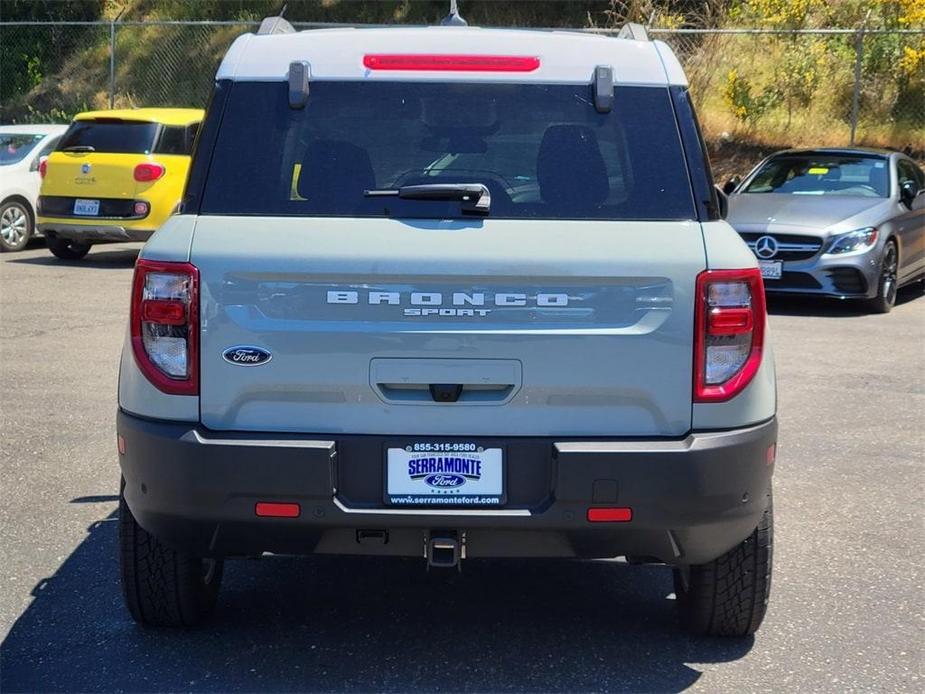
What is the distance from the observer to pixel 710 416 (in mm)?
3850

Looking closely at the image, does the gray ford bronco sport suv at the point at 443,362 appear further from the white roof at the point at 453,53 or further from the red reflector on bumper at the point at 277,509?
the white roof at the point at 453,53

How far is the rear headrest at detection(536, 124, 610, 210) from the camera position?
3959 mm

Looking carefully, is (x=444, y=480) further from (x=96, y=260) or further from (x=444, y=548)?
(x=96, y=260)

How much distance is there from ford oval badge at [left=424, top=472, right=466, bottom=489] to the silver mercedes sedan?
875 centimetres

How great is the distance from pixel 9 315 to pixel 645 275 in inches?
352

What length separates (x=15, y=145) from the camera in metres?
16.8

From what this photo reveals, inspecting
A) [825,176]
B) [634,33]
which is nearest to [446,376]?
[634,33]

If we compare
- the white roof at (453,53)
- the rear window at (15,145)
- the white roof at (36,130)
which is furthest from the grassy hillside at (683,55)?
the white roof at (453,53)

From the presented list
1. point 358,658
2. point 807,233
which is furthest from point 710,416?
point 807,233

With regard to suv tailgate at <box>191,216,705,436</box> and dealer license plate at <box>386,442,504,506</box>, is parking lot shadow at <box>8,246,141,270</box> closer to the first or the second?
suv tailgate at <box>191,216,705,436</box>

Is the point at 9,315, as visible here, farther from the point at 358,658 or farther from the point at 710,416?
the point at 710,416

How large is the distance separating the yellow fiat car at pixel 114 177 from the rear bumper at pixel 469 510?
36.6ft

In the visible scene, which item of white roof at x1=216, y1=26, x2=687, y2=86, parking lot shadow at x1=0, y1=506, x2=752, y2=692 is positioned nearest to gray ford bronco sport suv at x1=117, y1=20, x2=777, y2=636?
white roof at x1=216, y1=26, x2=687, y2=86

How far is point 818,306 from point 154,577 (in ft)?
32.7
